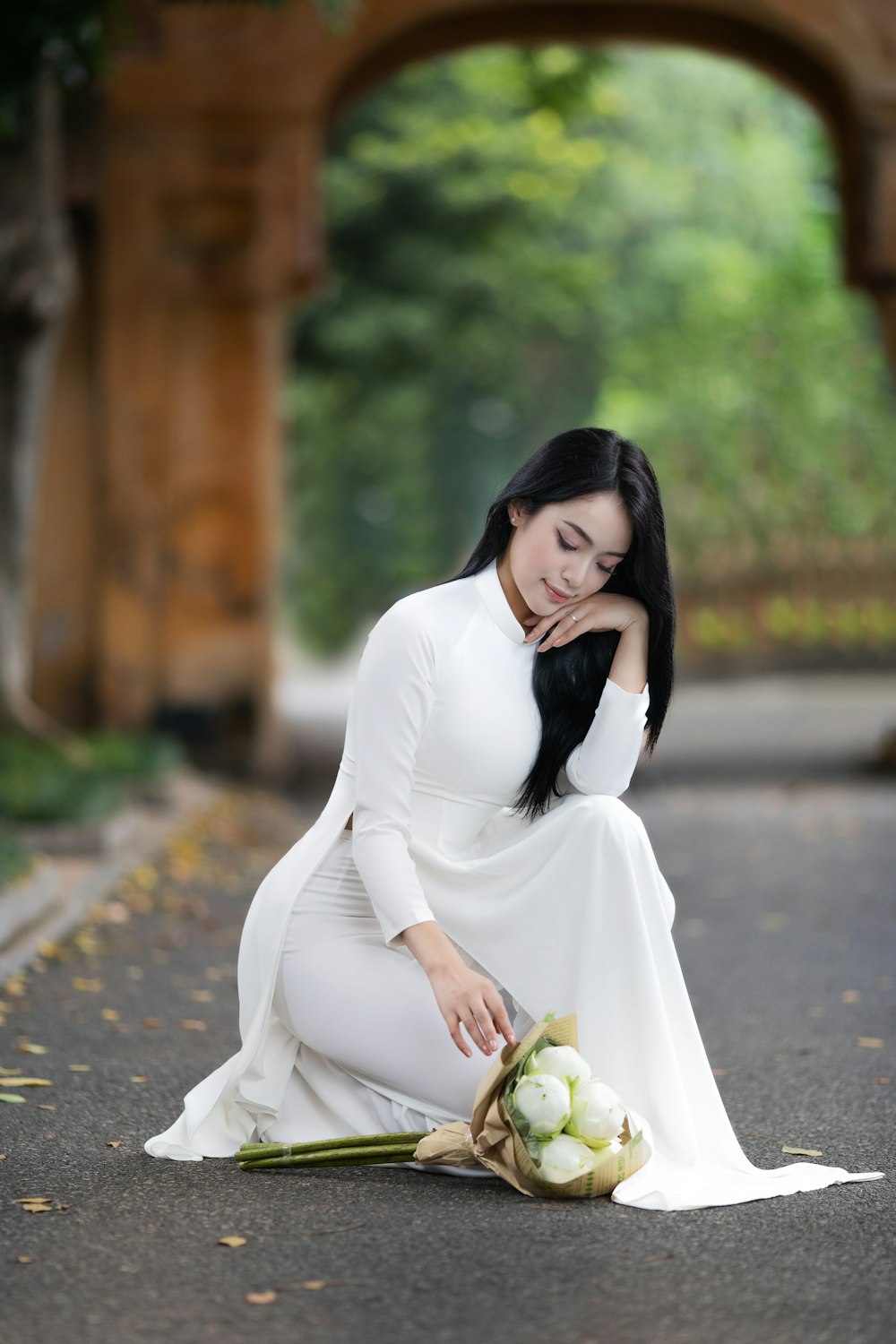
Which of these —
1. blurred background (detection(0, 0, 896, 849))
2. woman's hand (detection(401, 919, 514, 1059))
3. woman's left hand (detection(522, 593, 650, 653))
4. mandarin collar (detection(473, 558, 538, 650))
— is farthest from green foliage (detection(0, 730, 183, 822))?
woman's hand (detection(401, 919, 514, 1059))

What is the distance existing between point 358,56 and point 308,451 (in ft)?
49.8

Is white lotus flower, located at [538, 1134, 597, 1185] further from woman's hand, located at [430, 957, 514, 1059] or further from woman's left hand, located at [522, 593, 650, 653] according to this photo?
woman's left hand, located at [522, 593, 650, 653]

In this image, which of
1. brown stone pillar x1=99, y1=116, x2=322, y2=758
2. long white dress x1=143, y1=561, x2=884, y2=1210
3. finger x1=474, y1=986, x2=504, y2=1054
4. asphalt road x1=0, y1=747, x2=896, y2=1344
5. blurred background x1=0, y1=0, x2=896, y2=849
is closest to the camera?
asphalt road x1=0, y1=747, x2=896, y2=1344

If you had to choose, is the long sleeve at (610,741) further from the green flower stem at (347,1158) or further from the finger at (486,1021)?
the green flower stem at (347,1158)

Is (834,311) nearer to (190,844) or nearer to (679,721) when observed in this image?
(679,721)

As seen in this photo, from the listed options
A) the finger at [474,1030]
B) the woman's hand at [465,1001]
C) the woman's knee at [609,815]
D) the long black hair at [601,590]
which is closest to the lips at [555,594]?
the long black hair at [601,590]

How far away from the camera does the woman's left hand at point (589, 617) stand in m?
3.88

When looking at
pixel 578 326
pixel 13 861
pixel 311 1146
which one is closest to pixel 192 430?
pixel 13 861

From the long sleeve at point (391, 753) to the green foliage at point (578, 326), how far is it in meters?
17.1

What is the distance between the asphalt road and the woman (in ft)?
0.61

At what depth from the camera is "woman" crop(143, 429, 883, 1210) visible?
12.2ft

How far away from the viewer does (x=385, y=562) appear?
107 ft

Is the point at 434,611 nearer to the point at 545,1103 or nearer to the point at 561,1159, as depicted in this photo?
the point at 545,1103

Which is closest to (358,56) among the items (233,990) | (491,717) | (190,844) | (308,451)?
(190,844)
